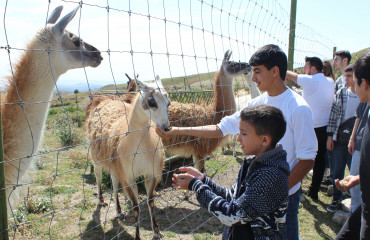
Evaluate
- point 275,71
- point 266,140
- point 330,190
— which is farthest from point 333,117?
point 266,140

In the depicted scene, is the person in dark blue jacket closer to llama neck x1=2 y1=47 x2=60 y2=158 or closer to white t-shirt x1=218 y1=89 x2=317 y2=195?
white t-shirt x1=218 y1=89 x2=317 y2=195

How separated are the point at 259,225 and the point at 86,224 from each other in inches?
124

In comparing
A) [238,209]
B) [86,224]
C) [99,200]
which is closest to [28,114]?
[238,209]

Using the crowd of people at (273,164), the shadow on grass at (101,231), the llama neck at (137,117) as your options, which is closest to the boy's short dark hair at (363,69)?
the crowd of people at (273,164)

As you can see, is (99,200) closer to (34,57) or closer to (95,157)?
(95,157)

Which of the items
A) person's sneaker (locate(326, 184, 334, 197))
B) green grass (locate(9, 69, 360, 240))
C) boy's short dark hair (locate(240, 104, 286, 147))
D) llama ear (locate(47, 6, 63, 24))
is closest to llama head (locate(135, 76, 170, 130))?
green grass (locate(9, 69, 360, 240))

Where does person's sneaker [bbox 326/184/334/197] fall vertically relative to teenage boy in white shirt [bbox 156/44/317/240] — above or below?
below

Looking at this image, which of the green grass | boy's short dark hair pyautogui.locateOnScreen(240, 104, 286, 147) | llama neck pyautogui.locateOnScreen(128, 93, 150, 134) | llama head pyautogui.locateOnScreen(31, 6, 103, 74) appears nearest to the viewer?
boy's short dark hair pyautogui.locateOnScreen(240, 104, 286, 147)

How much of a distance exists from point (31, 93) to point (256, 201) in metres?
1.92

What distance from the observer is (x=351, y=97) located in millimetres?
3885

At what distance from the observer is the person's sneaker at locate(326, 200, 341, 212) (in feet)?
13.9

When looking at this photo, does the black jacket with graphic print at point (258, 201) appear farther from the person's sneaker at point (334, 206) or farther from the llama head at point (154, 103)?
the person's sneaker at point (334, 206)

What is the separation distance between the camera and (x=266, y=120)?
4.80 ft

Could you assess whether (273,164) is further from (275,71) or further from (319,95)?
(319,95)
